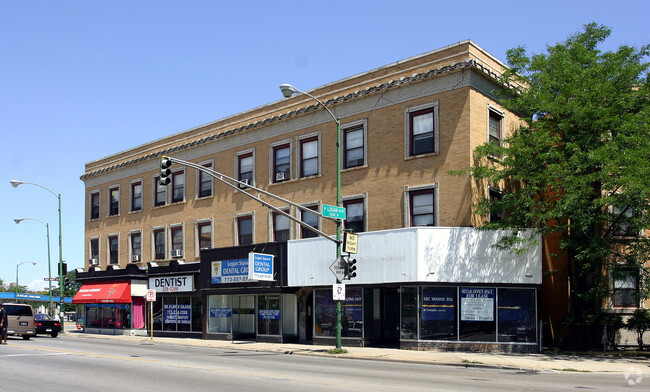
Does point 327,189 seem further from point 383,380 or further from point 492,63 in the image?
point 383,380

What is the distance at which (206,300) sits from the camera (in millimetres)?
34562

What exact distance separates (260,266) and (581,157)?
573 inches

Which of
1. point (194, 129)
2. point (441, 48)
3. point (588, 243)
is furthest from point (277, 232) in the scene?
point (588, 243)

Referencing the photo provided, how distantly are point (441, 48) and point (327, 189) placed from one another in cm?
818

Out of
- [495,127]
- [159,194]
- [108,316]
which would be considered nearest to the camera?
[495,127]

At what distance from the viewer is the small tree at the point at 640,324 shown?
2609 cm

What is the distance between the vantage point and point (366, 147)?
94.1ft

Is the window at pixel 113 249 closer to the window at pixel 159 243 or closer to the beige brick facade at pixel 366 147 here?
the beige brick facade at pixel 366 147

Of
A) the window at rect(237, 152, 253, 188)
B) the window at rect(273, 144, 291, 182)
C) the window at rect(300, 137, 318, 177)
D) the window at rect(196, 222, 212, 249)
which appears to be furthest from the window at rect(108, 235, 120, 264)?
the window at rect(300, 137, 318, 177)

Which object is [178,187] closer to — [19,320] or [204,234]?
[204,234]

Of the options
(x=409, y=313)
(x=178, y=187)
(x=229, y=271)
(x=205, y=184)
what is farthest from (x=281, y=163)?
(x=409, y=313)

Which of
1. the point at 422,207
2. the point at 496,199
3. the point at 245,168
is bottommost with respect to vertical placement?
the point at 422,207

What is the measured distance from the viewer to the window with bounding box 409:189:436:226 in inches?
1042

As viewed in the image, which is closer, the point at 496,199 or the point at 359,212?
the point at 496,199
